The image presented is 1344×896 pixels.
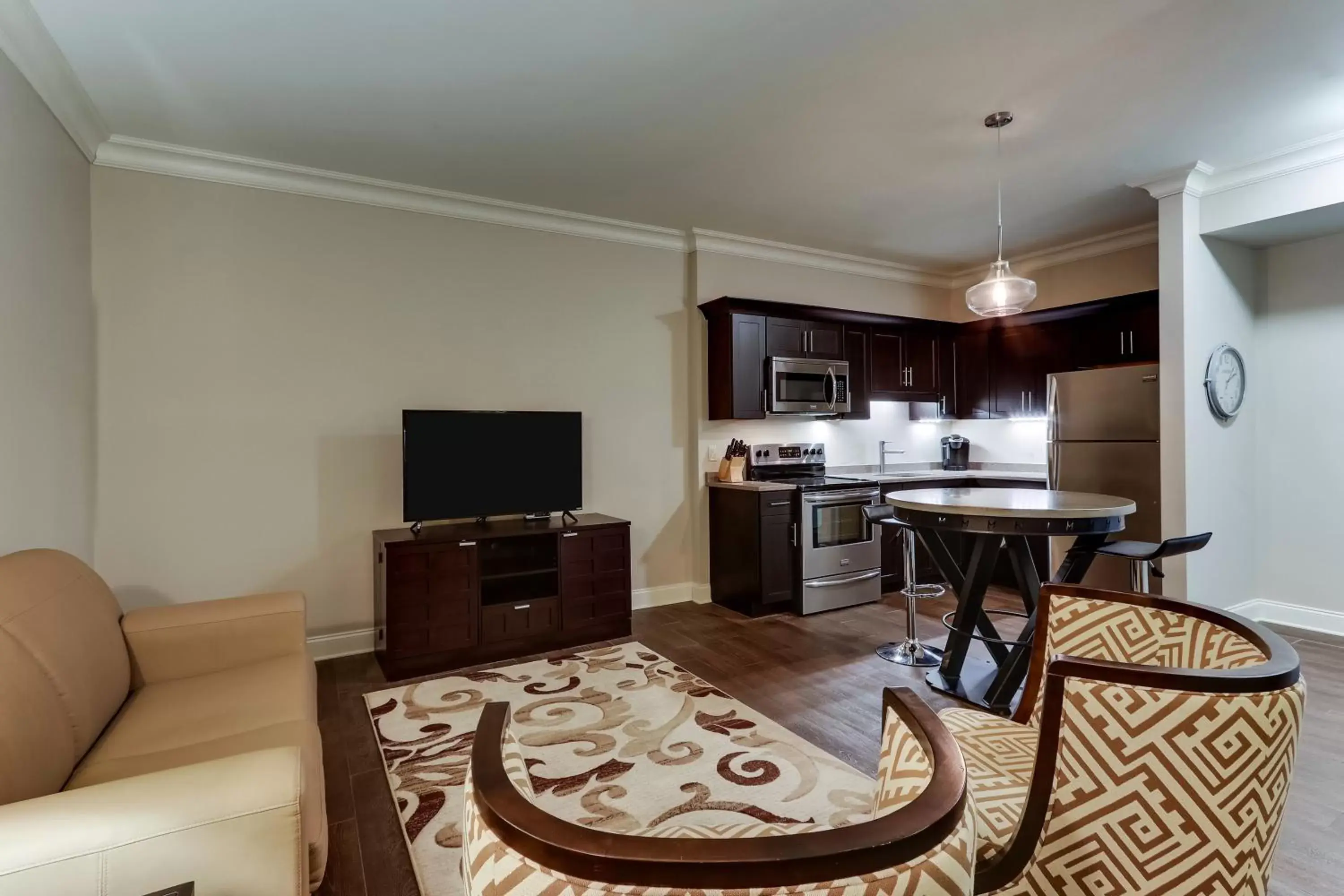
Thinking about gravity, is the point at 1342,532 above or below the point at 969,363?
below

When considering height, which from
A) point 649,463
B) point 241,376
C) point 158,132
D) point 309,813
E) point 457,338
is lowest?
point 309,813

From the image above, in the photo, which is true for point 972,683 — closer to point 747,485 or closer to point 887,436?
point 747,485

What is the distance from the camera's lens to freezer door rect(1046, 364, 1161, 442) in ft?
13.5

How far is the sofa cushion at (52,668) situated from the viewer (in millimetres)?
1467

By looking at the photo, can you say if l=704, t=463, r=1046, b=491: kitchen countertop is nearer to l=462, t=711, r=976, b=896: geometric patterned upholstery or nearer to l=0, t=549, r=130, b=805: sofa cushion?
l=0, t=549, r=130, b=805: sofa cushion

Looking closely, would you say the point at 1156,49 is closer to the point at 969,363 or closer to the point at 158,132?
the point at 969,363

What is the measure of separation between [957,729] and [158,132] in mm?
4253

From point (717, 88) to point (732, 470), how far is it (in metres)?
2.71

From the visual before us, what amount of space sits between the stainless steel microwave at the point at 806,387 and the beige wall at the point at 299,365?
116 cm

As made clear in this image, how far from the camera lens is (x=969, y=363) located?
229 inches

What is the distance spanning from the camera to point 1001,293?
3.33m

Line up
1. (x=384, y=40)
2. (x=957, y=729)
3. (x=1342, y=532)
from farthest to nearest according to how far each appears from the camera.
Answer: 1. (x=1342, y=532)
2. (x=384, y=40)
3. (x=957, y=729)

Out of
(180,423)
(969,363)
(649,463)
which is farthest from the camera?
(969,363)

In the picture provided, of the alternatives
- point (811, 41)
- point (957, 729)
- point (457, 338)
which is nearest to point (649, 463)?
point (457, 338)
